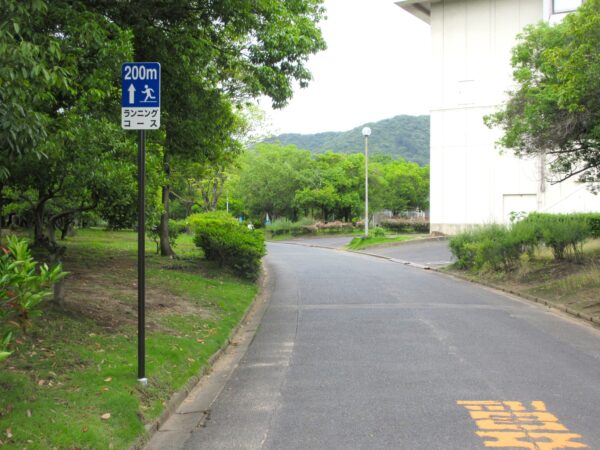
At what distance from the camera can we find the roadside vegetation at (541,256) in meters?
15.9

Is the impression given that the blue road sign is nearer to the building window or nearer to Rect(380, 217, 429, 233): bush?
the building window

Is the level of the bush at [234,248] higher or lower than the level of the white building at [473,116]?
lower

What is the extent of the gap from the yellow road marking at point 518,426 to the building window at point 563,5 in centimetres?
3692

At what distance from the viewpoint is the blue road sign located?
6473 millimetres

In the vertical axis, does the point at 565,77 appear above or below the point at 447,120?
below

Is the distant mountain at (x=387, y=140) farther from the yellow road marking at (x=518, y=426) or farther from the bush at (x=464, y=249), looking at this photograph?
the yellow road marking at (x=518, y=426)

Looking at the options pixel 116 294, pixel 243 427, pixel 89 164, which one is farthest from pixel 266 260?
pixel 243 427

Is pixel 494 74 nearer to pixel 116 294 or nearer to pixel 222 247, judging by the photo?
pixel 222 247

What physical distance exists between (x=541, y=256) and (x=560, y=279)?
2.67 m

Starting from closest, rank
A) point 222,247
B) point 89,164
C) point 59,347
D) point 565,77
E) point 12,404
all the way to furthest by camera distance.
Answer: point 12,404 < point 59,347 < point 89,164 < point 565,77 < point 222,247

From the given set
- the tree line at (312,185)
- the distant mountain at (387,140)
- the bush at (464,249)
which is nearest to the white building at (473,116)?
the tree line at (312,185)

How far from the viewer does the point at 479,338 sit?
403 inches

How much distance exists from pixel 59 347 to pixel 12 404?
1.97 meters

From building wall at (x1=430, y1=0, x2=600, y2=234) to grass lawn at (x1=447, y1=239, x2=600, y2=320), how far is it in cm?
2123
